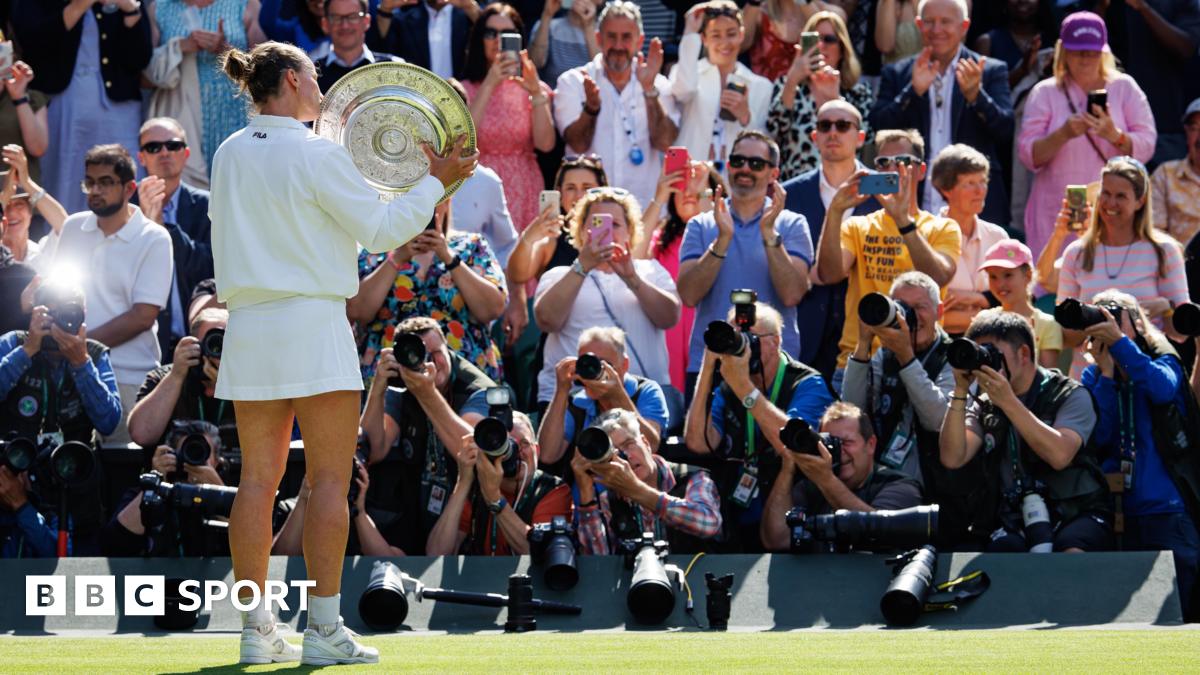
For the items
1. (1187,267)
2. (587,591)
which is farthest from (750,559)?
(1187,267)

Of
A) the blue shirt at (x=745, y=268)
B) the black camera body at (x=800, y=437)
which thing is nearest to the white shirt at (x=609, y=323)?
the blue shirt at (x=745, y=268)

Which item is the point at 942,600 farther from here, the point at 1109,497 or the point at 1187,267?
the point at 1187,267

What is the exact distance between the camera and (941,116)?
442 inches

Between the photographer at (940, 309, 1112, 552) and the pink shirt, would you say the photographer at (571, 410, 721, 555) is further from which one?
the pink shirt

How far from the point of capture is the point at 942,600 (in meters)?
7.46

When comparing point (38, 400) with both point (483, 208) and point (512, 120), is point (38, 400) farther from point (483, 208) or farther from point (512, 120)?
point (512, 120)

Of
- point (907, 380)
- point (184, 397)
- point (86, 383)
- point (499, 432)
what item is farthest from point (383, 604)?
point (907, 380)

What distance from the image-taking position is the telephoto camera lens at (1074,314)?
809 centimetres

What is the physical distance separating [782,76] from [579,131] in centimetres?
138

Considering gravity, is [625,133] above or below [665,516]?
above

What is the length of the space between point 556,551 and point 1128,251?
12.4ft

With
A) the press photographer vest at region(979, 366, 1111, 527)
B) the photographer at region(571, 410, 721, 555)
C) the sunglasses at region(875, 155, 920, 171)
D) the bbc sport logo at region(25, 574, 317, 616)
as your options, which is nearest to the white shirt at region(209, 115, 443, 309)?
the bbc sport logo at region(25, 574, 317, 616)

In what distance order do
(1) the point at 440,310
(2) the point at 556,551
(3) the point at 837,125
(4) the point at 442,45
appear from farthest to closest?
(4) the point at 442,45 < (3) the point at 837,125 < (1) the point at 440,310 < (2) the point at 556,551

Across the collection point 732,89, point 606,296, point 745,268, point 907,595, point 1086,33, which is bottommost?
point 907,595
